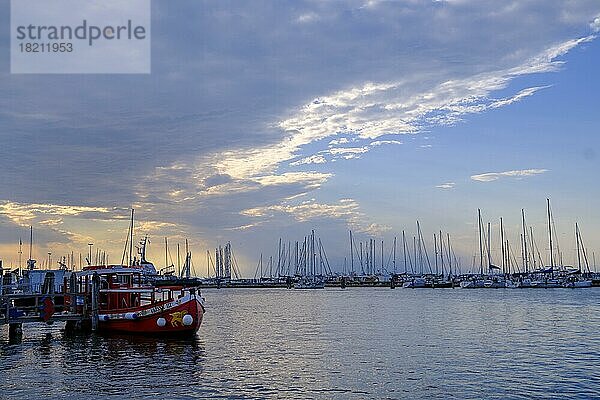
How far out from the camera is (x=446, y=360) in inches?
1451

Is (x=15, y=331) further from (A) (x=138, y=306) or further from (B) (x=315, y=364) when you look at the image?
(B) (x=315, y=364)

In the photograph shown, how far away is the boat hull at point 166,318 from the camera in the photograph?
44.4 metres

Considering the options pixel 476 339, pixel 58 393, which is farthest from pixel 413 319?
pixel 58 393

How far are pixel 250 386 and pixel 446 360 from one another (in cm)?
1306

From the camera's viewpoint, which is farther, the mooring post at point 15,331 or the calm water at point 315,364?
the mooring post at point 15,331

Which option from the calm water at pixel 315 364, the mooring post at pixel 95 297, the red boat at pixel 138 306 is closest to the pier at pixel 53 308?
the mooring post at pixel 95 297

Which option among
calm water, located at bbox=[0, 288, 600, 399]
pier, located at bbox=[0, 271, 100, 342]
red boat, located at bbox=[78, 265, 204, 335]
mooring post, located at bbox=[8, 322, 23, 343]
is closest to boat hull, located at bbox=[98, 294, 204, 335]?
red boat, located at bbox=[78, 265, 204, 335]

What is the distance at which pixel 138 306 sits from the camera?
158ft

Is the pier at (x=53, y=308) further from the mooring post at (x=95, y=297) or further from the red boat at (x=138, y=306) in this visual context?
the red boat at (x=138, y=306)

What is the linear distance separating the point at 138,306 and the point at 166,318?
4.33 meters

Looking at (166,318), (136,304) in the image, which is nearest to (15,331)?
(136,304)

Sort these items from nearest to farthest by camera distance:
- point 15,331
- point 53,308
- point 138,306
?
1. point 53,308
2. point 15,331
3. point 138,306

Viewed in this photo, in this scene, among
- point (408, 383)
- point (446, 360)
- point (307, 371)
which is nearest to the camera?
point (408, 383)

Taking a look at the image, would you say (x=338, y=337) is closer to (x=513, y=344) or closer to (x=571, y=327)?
(x=513, y=344)
